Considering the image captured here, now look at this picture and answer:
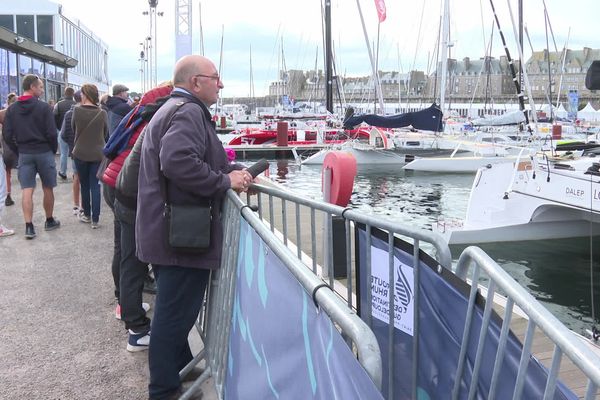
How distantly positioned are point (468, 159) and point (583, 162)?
1630 cm

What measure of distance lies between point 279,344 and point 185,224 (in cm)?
129

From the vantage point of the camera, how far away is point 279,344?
1.89m

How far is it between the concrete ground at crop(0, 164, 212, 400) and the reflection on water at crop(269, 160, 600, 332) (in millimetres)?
6506

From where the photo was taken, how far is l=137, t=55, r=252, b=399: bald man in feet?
9.69

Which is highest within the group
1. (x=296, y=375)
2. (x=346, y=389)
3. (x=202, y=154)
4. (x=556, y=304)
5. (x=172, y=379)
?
(x=202, y=154)

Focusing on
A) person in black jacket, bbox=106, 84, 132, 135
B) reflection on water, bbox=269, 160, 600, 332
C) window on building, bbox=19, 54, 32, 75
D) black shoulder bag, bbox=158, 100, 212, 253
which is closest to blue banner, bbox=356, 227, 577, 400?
black shoulder bag, bbox=158, 100, 212, 253

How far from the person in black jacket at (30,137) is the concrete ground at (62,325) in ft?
1.89

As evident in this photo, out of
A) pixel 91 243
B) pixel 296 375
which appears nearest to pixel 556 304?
pixel 91 243

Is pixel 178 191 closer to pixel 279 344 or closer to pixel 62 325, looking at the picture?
pixel 279 344

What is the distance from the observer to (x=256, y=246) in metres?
2.46

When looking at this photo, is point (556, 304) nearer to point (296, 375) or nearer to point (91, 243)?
point (91, 243)

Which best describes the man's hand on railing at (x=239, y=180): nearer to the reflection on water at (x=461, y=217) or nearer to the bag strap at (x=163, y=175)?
the bag strap at (x=163, y=175)

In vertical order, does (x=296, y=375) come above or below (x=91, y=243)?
above

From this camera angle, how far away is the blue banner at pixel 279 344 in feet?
4.52
